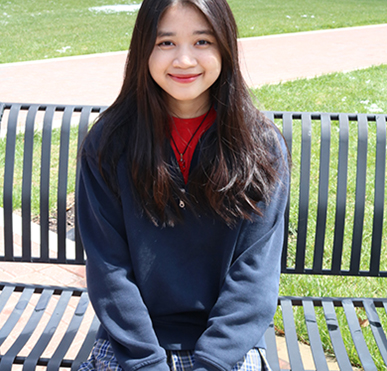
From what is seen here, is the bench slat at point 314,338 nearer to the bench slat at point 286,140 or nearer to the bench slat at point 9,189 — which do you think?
the bench slat at point 286,140

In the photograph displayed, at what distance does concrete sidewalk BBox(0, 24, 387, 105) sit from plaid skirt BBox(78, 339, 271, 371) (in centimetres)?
523

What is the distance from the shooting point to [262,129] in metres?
2.17

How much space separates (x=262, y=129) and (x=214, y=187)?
0.32m

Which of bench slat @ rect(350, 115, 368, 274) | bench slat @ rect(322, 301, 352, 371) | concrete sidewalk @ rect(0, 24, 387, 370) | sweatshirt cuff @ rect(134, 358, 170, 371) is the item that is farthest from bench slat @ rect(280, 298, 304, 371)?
concrete sidewalk @ rect(0, 24, 387, 370)

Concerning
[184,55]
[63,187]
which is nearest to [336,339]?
[184,55]

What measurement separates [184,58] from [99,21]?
13990 millimetres

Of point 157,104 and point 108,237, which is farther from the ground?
point 157,104

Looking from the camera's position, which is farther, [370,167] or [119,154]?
[370,167]

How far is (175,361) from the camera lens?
196 cm

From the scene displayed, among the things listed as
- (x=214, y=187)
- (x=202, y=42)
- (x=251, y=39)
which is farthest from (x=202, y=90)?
(x=251, y=39)

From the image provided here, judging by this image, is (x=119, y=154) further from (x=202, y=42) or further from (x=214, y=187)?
(x=202, y=42)

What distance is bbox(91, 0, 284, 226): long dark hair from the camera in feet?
6.63

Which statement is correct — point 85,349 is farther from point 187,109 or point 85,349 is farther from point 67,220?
point 67,220

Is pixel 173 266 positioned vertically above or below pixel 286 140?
below
